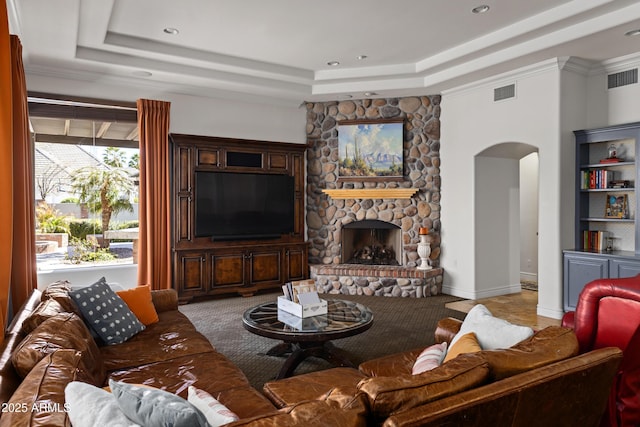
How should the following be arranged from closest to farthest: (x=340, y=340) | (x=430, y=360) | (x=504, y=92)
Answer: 1. (x=430, y=360)
2. (x=340, y=340)
3. (x=504, y=92)

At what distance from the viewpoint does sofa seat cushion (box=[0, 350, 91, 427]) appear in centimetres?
125

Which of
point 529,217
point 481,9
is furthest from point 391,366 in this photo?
point 529,217

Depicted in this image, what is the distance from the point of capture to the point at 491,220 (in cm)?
630

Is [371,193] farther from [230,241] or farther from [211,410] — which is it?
[211,410]

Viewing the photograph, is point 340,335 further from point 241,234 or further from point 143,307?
point 241,234

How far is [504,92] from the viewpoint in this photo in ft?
18.5

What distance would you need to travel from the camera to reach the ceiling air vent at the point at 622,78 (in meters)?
4.89

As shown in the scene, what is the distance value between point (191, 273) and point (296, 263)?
163 centimetres

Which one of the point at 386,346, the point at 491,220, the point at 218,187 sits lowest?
the point at 386,346

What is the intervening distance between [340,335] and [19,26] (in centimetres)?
394

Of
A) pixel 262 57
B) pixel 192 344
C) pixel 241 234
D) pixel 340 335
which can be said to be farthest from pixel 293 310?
pixel 262 57

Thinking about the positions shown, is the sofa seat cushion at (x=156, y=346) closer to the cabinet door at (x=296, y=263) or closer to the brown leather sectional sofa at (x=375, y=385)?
the brown leather sectional sofa at (x=375, y=385)

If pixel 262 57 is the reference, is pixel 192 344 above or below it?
below

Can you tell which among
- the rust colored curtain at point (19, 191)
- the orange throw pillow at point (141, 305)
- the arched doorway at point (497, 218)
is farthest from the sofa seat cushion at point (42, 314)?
the arched doorway at point (497, 218)
